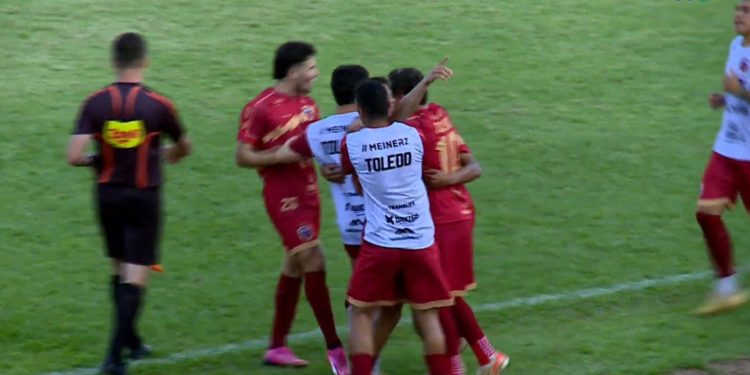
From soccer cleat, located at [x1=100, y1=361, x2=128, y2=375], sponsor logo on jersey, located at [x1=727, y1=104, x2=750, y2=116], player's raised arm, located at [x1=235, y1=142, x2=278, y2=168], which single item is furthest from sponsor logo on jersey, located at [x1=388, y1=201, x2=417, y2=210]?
sponsor logo on jersey, located at [x1=727, y1=104, x2=750, y2=116]

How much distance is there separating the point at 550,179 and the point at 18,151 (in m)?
4.94

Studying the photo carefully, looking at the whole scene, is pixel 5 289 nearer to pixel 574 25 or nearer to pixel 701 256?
pixel 701 256

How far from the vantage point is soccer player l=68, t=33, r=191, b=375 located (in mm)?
6883

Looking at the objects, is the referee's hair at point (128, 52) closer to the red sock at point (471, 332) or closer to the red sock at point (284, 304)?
the red sock at point (284, 304)

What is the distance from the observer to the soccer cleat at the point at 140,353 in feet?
25.1

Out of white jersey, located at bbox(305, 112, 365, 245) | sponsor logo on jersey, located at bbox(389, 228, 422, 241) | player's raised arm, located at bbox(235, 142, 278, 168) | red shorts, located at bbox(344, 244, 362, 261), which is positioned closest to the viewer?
sponsor logo on jersey, located at bbox(389, 228, 422, 241)

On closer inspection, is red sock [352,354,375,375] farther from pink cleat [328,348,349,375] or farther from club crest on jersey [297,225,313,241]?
club crest on jersey [297,225,313,241]

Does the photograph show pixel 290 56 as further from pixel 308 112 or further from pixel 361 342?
pixel 361 342

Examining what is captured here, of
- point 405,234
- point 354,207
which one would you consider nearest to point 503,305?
point 354,207

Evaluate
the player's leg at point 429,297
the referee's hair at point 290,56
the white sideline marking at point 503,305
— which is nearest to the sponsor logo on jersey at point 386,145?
the player's leg at point 429,297

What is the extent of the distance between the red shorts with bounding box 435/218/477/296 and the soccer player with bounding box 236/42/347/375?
828 millimetres

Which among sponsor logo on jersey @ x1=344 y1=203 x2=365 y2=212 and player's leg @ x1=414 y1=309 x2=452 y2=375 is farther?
sponsor logo on jersey @ x1=344 y1=203 x2=365 y2=212

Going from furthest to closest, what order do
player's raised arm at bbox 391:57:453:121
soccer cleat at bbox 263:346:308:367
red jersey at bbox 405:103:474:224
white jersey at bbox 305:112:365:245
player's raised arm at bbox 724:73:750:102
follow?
1. player's raised arm at bbox 724:73:750:102
2. soccer cleat at bbox 263:346:308:367
3. white jersey at bbox 305:112:365:245
4. red jersey at bbox 405:103:474:224
5. player's raised arm at bbox 391:57:453:121

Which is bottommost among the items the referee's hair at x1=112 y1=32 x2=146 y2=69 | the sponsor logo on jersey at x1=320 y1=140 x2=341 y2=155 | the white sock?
the white sock
